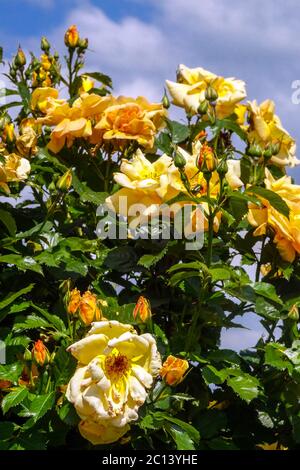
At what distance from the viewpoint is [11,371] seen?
2.31m

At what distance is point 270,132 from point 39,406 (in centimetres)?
148

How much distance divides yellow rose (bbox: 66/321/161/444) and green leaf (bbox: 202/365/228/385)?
0.27m

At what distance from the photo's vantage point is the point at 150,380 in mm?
2051

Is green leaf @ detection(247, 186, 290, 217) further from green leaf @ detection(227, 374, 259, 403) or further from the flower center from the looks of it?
the flower center

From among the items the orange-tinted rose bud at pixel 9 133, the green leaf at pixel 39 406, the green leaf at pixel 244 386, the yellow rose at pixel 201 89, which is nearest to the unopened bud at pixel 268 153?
the yellow rose at pixel 201 89

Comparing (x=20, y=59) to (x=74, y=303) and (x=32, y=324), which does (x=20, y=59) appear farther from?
(x=74, y=303)

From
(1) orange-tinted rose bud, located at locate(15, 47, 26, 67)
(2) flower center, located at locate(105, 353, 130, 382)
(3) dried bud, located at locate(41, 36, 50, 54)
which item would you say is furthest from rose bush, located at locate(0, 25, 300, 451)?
(3) dried bud, located at locate(41, 36, 50, 54)

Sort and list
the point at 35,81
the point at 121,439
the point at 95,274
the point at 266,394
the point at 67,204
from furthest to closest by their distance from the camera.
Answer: the point at 35,81 → the point at 67,204 → the point at 95,274 → the point at 266,394 → the point at 121,439

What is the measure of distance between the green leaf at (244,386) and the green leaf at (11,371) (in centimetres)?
59

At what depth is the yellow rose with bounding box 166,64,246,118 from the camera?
9.97 feet

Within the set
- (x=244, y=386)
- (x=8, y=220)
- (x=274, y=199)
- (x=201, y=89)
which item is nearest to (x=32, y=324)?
(x=8, y=220)

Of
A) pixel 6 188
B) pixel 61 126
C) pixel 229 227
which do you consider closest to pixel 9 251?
pixel 6 188

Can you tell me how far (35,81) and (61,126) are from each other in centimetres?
78

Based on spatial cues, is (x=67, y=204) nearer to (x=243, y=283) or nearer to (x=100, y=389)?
(x=243, y=283)
